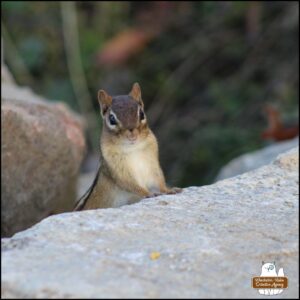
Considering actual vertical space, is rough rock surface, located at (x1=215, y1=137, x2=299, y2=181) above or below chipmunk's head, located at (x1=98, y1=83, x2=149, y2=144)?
below

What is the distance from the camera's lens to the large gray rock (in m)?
2.70

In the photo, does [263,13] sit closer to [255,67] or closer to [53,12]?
[255,67]

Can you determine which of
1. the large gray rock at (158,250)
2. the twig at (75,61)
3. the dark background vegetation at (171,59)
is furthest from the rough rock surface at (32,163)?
the twig at (75,61)

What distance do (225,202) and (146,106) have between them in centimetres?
610

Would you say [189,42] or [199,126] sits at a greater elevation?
[189,42]

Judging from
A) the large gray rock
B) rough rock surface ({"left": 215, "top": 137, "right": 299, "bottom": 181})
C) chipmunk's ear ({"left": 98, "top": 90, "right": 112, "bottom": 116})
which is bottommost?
rough rock surface ({"left": 215, "top": 137, "right": 299, "bottom": 181})

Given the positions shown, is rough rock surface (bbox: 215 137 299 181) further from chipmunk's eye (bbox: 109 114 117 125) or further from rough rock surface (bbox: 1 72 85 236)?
chipmunk's eye (bbox: 109 114 117 125)

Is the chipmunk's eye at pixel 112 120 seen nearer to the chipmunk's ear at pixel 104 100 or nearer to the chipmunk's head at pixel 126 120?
the chipmunk's head at pixel 126 120

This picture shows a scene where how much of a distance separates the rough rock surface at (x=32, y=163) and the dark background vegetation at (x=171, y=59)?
8.35 ft

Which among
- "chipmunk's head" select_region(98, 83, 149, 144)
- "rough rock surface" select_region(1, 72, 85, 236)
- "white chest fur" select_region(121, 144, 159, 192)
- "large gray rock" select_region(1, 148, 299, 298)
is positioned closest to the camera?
"large gray rock" select_region(1, 148, 299, 298)

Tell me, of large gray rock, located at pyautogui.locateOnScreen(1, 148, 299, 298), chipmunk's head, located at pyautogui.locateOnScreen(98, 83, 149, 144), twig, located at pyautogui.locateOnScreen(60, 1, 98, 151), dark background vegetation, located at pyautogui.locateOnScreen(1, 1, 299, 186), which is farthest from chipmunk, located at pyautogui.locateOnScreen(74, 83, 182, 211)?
twig, located at pyautogui.locateOnScreen(60, 1, 98, 151)

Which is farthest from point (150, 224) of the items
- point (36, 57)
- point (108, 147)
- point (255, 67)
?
point (36, 57)

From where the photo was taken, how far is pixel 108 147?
463cm

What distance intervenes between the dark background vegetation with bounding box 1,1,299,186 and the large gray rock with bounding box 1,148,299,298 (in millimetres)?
4766
